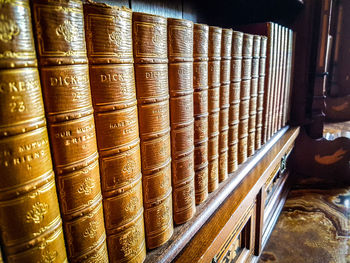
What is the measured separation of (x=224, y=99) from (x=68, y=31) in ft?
1.73

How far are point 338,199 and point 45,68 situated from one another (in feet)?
5.84

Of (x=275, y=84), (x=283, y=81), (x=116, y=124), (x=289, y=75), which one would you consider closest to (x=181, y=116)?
(x=116, y=124)

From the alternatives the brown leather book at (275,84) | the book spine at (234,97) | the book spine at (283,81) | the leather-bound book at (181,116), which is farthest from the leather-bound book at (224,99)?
the book spine at (283,81)

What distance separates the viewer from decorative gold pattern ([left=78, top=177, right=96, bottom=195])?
40cm

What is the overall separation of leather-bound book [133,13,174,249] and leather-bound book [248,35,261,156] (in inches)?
20.7

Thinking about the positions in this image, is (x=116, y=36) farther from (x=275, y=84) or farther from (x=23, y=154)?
(x=275, y=84)

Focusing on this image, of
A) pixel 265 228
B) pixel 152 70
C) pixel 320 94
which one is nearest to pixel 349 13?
pixel 320 94

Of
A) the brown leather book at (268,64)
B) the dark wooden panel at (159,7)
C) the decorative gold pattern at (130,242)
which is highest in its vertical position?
the dark wooden panel at (159,7)

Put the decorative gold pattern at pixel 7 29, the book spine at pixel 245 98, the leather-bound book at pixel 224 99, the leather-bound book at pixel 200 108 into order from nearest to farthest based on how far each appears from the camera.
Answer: the decorative gold pattern at pixel 7 29
the leather-bound book at pixel 200 108
the leather-bound book at pixel 224 99
the book spine at pixel 245 98

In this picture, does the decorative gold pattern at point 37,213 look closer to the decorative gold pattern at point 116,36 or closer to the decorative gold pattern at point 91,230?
the decorative gold pattern at point 91,230

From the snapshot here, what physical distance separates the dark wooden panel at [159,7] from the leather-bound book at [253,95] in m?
0.29

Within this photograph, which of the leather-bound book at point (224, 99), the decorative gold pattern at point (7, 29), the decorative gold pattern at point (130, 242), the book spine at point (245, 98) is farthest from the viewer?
the book spine at point (245, 98)

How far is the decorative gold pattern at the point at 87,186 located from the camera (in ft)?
1.30

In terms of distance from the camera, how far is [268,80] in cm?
108
